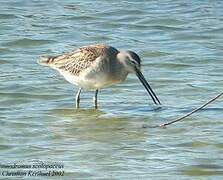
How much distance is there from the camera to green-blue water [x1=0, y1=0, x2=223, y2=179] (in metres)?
9.28

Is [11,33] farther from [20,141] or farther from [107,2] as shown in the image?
[20,141]

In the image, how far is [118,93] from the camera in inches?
502

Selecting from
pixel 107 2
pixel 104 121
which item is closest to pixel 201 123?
pixel 104 121

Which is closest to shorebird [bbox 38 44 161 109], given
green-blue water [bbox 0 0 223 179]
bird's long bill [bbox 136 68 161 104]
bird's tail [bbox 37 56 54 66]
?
bird's long bill [bbox 136 68 161 104]

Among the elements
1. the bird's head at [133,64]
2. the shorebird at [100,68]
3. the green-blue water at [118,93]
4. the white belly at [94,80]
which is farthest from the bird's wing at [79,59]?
the green-blue water at [118,93]

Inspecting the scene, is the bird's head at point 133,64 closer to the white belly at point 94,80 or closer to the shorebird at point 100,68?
the shorebird at point 100,68

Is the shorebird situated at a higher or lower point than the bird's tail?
higher

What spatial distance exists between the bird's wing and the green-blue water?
1.38ft

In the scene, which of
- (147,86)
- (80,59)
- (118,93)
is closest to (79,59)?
(80,59)

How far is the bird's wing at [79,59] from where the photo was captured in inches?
479

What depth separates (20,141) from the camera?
10.0 metres

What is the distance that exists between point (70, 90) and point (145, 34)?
3.54m

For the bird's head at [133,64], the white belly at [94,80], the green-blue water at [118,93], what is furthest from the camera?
the bird's head at [133,64]

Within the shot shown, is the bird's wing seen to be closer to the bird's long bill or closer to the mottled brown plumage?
the mottled brown plumage
